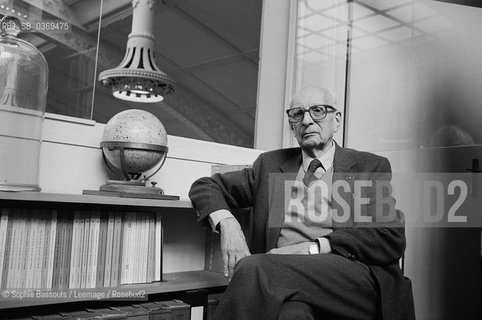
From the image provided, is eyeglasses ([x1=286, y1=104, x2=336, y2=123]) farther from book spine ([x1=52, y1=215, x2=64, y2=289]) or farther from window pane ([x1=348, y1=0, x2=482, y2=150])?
window pane ([x1=348, y1=0, x2=482, y2=150])

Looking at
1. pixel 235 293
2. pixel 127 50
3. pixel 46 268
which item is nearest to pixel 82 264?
pixel 46 268

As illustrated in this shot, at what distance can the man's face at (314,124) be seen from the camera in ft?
5.74

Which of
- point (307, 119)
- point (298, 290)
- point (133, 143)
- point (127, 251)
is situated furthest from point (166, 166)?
point (298, 290)

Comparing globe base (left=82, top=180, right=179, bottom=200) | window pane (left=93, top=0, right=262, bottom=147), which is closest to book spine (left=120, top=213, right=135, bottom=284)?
globe base (left=82, top=180, right=179, bottom=200)

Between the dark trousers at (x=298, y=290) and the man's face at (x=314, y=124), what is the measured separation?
1.70 ft

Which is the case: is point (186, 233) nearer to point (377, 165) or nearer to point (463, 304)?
point (377, 165)

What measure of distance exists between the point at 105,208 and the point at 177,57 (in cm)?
99

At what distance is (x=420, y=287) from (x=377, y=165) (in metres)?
1.46

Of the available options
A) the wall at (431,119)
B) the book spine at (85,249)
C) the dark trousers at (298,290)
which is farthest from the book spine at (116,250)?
the wall at (431,119)

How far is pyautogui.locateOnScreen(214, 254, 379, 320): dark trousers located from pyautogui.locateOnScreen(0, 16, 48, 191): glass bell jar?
2.67ft

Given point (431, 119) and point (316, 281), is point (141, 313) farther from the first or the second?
point (431, 119)

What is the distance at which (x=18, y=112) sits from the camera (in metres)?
1.60

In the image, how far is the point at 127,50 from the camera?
213cm

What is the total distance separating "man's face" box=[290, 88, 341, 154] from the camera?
1.75 metres
